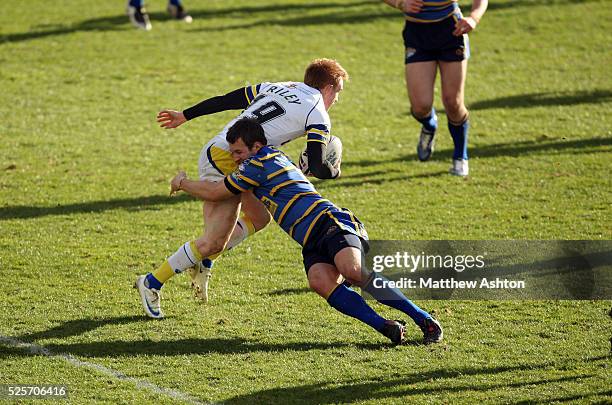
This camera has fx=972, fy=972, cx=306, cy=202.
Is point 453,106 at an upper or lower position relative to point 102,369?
upper

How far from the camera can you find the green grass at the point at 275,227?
552cm

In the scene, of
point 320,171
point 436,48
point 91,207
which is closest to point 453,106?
point 436,48

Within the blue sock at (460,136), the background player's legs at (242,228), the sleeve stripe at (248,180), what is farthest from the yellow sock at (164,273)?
the blue sock at (460,136)

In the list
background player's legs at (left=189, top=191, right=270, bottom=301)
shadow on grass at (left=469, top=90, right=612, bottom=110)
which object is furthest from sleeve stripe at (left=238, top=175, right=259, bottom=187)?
shadow on grass at (left=469, top=90, right=612, bottom=110)

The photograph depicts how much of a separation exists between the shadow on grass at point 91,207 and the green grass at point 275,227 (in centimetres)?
3

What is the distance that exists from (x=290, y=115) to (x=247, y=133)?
0.41 m

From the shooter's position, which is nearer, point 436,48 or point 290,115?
point 290,115

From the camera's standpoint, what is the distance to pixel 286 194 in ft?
19.1

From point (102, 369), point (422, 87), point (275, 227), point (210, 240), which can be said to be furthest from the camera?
point (422, 87)

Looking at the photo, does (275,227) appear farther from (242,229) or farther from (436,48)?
(436,48)

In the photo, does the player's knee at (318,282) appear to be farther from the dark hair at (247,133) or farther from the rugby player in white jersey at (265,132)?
the dark hair at (247,133)

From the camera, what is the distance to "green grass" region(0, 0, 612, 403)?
18.1 ft

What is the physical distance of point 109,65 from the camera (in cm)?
1387

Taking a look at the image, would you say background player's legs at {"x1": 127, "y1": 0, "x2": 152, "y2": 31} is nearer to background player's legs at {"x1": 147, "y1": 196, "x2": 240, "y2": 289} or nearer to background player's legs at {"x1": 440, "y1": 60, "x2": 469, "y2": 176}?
background player's legs at {"x1": 440, "y1": 60, "x2": 469, "y2": 176}
